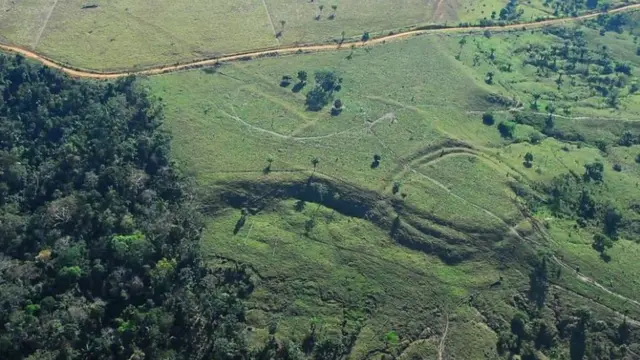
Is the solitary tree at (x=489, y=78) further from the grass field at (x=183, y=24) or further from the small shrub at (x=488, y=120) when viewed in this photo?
the grass field at (x=183, y=24)

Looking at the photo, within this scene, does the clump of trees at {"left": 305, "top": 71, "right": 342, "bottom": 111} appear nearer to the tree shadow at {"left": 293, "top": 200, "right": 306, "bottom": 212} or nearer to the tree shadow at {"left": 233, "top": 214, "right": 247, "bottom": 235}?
the tree shadow at {"left": 293, "top": 200, "right": 306, "bottom": 212}

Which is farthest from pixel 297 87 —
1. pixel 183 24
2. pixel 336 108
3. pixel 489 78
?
pixel 489 78

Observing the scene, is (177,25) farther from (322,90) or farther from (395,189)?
(395,189)

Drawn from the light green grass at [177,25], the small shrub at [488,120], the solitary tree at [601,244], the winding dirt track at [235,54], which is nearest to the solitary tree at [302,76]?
the winding dirt track at [235,54]

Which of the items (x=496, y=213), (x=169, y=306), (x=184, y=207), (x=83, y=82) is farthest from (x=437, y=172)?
(x=83, y=82)

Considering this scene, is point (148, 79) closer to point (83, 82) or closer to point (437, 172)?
point (83, 82)
